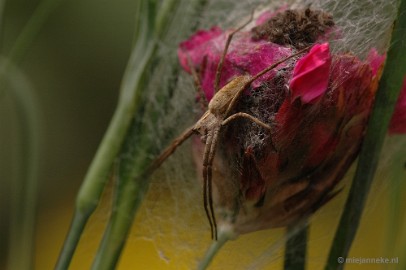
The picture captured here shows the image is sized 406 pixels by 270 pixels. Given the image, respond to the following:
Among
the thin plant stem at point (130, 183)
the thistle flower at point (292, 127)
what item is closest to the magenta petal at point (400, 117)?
the thistle flower at point (292, 127)

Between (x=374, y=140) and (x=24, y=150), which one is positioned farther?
(x=24, y=150)

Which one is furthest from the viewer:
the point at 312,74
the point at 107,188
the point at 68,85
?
the point at 68,85

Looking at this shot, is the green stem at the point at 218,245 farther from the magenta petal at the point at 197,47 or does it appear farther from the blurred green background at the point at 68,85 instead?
the blurred green background at the point at 68,85

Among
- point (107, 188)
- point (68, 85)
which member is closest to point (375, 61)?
point (107, 188)

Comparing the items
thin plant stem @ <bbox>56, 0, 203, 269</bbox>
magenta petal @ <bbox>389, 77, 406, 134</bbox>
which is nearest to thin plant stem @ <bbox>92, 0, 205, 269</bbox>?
thin plant stem @ <bbox>56, 0, 203, 269</bbox>

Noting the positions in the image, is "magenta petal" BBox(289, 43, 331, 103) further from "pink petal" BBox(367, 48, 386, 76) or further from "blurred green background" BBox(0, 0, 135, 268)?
"blurred green background" BBox(0, 0, 135, 268)

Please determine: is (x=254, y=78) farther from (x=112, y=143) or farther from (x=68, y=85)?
(x=68, y=85)

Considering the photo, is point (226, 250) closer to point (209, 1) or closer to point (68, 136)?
point (209, 1)
